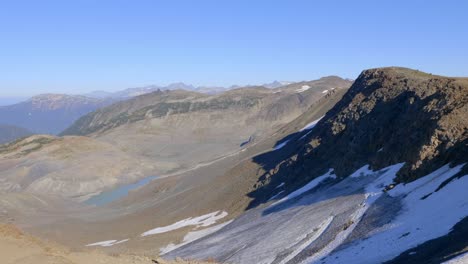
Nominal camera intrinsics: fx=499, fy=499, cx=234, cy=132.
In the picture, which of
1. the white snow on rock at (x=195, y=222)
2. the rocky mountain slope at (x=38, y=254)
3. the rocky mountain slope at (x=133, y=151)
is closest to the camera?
the rocky mountain slope at (x=38, y=254)

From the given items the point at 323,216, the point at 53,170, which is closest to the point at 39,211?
the point at 53,170

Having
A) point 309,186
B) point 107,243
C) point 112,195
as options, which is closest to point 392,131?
point 309,186

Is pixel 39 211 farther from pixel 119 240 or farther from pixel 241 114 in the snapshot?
pixel 241 114

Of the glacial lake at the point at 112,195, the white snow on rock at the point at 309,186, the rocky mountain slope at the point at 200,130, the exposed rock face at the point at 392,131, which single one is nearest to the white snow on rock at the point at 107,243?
the exposed rock face at the point at 392,131

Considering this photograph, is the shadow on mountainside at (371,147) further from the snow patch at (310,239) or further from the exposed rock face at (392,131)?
the snow patch at (310,239)

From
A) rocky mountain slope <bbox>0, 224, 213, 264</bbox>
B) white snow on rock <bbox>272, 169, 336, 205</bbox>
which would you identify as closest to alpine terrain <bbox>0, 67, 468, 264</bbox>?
rocky mountain slope <bbox>0, 224, 213, 264</bbox>

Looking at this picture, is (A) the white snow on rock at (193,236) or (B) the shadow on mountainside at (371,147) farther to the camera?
(A) the white snow on rock at (193,236)

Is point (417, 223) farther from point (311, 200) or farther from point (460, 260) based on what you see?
point (311, 200)

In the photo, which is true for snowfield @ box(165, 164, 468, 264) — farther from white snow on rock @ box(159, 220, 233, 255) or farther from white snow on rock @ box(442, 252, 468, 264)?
white snow on rock @ box(442, 252, 468, 264)
